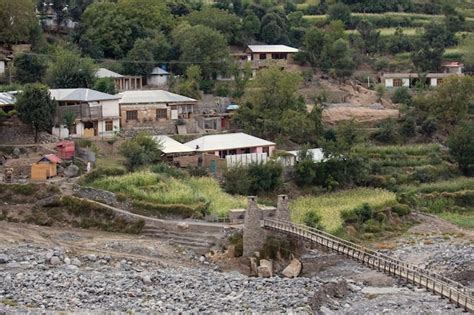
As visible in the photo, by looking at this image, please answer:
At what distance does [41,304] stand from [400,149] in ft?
118

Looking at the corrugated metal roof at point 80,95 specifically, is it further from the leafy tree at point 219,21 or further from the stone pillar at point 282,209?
the leafy tree at point 219,21

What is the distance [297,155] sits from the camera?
58.9m

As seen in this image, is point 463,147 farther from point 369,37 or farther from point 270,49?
point 369,37

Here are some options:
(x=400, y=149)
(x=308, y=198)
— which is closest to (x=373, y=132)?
(x=400, y=149)

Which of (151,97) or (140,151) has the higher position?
(151,97)

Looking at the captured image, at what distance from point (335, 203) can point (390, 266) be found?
1648cm

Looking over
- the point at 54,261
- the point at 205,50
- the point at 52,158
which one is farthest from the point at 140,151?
the point at 205,50

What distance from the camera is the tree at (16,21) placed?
6888cm

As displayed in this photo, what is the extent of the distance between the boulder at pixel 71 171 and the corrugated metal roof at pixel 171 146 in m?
6.01

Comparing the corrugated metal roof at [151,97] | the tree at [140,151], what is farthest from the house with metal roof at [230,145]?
the corrugated metal roof at [151,97]

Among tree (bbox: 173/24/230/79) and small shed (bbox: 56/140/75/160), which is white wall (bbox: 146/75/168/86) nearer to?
tree (bbox: 173/24/230/79)

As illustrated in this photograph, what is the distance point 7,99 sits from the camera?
186 feet

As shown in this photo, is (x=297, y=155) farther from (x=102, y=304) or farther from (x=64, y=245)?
(x=102, y=304)

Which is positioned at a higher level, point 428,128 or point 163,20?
point 163,20
